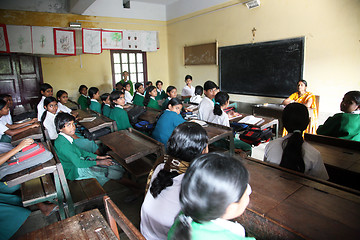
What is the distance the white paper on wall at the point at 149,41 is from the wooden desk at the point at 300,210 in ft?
22.7

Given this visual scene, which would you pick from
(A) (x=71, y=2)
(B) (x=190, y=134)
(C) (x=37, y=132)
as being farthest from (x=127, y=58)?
(B) (x=190, y=134)

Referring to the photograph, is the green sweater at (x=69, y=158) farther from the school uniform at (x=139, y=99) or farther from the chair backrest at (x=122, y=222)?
the school uniform at (x=139, y=99)

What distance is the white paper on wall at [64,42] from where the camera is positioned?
18.3 ft

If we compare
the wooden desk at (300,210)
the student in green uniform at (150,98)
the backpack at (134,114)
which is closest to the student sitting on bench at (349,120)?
the wooden desk at (300,210)

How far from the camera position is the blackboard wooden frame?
6.40 meters

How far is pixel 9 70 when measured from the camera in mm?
5500

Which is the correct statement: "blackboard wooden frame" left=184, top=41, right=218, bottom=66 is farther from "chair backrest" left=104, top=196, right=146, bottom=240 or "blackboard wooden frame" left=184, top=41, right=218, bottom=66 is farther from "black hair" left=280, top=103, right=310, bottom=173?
"chair backrest" left=104, top=196, right=146, bottom=240

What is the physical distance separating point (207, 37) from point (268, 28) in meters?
1.93

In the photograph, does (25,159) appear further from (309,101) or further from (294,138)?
(309,101)

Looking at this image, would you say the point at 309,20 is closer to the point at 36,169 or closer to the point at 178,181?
the point at 178,181

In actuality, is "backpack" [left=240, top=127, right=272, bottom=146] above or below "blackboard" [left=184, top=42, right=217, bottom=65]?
below

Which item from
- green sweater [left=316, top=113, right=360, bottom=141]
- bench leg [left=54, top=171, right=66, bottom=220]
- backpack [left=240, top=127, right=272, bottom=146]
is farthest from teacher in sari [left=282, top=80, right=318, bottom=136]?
bench leg [left=54, top=171, right=66, bottom=220]

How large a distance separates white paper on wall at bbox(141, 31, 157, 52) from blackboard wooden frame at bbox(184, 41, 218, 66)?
3.77ft

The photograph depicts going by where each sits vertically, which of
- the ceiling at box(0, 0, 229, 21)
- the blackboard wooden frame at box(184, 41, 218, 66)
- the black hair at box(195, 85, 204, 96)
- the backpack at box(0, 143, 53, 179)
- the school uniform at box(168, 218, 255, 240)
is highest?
the ceiling at box(0, 0, 229, 21)
